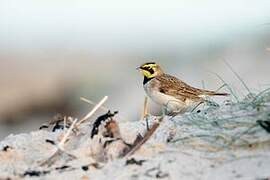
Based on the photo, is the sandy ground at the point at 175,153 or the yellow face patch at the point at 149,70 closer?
the sandy ground at the point at 175,153

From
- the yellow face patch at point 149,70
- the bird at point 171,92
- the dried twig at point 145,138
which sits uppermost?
the dried twig at point 145,138

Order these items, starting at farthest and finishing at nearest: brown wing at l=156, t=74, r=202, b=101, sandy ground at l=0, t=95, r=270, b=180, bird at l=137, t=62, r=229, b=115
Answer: brown wing at l=156, t=74, r=202, b=101, bird at l=137, t=62, r=229, b=115, sandy ground at l=0, t=95, r=270, b=180

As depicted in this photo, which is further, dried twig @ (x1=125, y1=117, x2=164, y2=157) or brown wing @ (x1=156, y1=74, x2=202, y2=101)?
brown wing @ (x1=156, y1=74, x2=202, y2=101)

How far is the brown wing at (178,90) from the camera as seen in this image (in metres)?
7.83

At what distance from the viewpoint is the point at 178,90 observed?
7.99 meters

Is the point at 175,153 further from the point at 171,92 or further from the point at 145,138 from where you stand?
the point at 171,92

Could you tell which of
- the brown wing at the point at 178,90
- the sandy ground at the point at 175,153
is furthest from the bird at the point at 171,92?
the sandy ground at the point at 175,153

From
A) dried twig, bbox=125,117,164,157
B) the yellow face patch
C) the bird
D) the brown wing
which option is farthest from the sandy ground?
the yellow face patch

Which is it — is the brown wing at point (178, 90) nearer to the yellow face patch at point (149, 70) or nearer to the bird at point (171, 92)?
the bird at point (171, 92)

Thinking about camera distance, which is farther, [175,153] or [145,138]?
[145,138]

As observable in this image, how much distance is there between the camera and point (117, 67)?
19266 mm

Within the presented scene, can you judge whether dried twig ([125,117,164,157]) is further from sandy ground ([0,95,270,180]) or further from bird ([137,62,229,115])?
bird ([137,62,229,115])

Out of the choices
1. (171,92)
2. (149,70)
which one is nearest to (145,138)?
(171,92)

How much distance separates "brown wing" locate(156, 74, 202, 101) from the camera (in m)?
7.83
